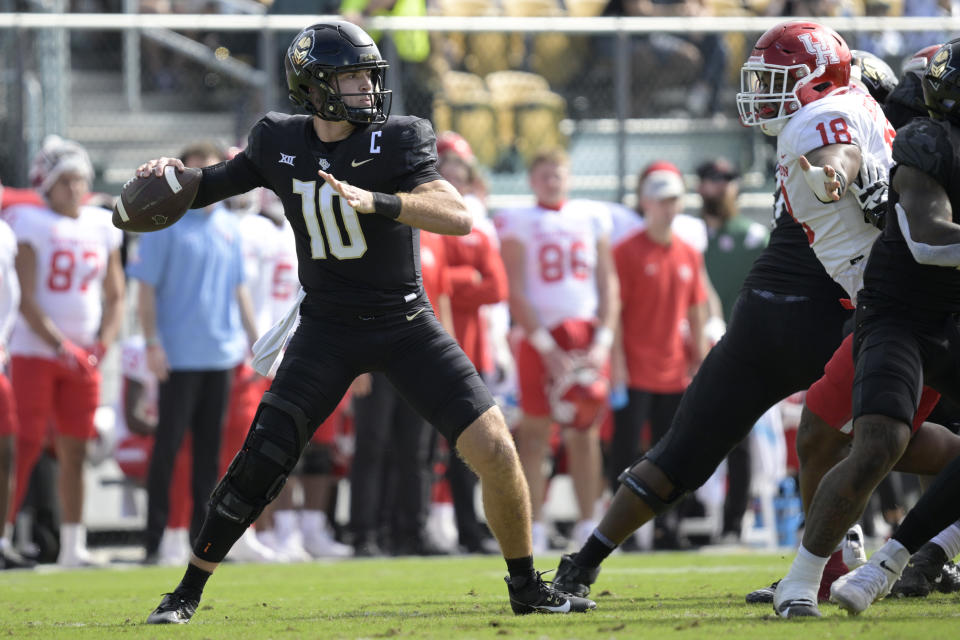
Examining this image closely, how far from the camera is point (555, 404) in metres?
10.2

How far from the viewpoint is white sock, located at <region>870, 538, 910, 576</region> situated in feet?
17.5

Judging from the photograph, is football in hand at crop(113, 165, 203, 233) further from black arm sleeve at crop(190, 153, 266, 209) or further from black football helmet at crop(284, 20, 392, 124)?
black football helmet at crop(284, 20, 392, 124)

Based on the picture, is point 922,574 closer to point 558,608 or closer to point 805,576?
point 805,576

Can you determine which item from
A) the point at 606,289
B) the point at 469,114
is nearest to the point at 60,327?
the point at 606,289

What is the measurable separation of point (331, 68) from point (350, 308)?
913mm

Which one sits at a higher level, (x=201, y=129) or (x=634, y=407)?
(x=201, y=129)

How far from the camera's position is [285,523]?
10352 mm

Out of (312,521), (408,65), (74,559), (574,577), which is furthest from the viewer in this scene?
(408,65)

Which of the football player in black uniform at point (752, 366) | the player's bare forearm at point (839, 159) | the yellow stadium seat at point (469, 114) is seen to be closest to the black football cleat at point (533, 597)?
the football player in black uniform at point (752, 366)

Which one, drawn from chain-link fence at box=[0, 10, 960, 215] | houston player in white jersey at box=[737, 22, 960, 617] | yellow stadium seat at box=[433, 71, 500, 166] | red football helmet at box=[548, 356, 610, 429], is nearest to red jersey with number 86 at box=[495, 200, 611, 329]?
red football helmet at box=[548, 356, 610, 429]

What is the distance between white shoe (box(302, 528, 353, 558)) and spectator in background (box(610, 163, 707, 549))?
6.34ft

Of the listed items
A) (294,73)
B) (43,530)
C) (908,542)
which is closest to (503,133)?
(43,530)

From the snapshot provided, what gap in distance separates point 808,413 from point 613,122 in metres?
6.94

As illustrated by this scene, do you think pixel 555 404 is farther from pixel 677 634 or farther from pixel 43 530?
pixel 677 634
